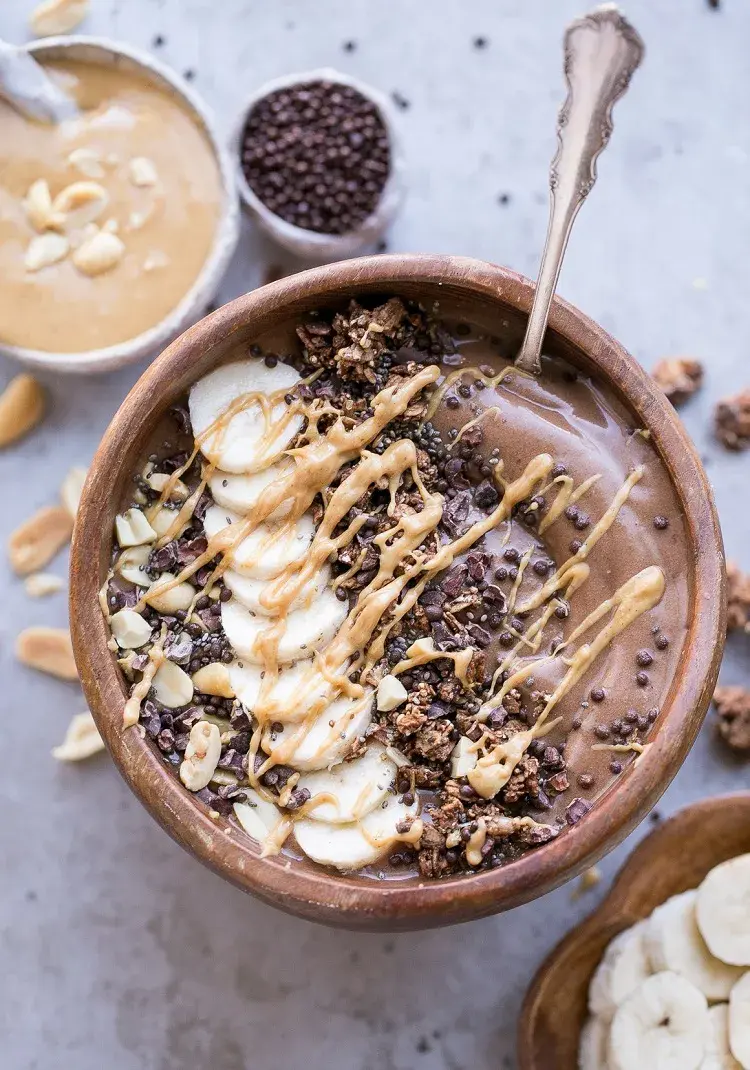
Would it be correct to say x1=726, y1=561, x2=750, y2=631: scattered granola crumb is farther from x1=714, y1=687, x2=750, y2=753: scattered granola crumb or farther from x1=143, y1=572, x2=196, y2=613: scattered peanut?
x1=143, y1=572, x2=196, y2=613: scattered peanut

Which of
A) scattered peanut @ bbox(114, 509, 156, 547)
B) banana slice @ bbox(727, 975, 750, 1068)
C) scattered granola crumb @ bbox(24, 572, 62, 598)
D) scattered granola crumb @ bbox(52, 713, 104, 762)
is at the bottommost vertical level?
scattered granola crumb @ bbox(52, 713, 104, 762)

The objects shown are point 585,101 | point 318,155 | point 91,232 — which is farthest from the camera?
point 318,155

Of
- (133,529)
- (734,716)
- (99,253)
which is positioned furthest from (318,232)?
(734,716)

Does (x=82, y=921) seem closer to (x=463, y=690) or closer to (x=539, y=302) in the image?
(x=463, y=690)

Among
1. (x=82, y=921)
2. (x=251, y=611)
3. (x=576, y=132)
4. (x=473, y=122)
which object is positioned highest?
(x=576, y=132)

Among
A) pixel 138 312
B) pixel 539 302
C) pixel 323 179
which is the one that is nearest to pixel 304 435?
pixel 539 302

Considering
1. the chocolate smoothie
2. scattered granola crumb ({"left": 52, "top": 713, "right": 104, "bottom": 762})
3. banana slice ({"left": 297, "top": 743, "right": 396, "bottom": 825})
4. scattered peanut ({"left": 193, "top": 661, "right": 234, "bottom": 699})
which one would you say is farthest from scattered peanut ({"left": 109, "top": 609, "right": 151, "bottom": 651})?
scattered granola crumb ({"left": 52, "top": 713, "right": 104, "bottom": 762})

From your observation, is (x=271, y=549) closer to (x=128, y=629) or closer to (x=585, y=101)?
(x=128, y=629)
